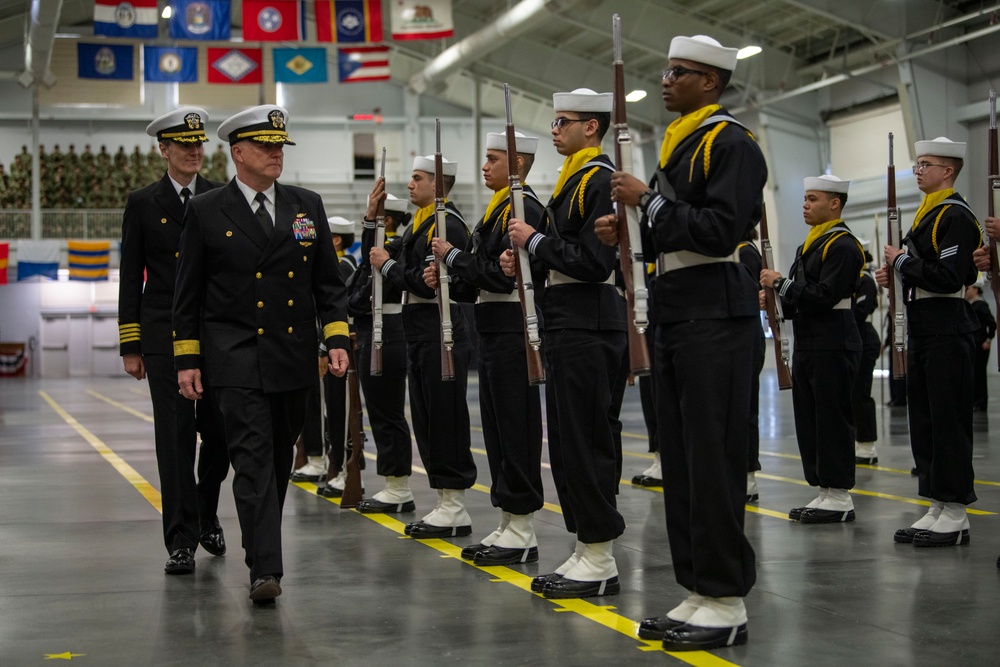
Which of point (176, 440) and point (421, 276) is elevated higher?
point (421, 276)

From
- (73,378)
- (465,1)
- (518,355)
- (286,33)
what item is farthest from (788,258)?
(518,355)

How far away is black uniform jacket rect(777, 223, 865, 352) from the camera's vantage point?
718cm

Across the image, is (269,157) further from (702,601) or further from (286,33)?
(286,33)

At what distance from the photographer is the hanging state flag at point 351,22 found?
79.7ft

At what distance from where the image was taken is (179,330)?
529 cm

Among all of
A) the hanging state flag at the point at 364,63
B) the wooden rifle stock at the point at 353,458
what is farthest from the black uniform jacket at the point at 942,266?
the hanging state flag at the point at 364,63

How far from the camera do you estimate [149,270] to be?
601 cm

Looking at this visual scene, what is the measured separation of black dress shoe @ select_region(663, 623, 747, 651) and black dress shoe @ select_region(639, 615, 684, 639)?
0.18 ft

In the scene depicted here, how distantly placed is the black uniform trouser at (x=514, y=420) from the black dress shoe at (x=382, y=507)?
194 centimetres

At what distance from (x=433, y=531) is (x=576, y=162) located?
248 cm

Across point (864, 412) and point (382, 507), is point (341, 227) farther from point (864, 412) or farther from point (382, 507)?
point (864, 412)

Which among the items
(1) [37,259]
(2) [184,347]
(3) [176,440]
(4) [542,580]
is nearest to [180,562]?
(3) [176,440]

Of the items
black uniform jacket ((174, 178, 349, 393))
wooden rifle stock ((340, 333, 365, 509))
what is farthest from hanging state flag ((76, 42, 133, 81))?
black uniform jacket ((174, 178, 349, 393))

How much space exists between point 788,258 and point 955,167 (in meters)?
22.8
